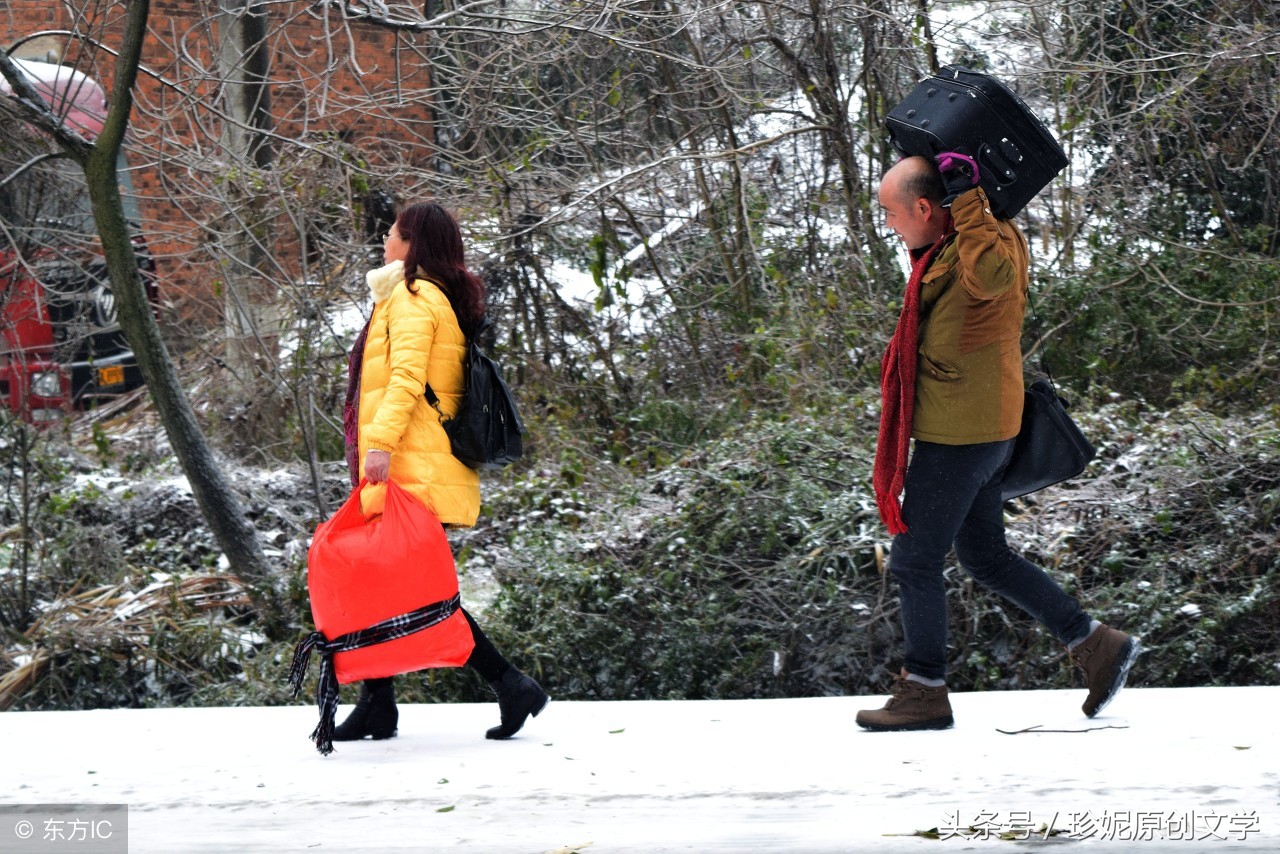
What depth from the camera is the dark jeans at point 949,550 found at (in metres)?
3.53

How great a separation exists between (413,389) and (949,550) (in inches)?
64.0

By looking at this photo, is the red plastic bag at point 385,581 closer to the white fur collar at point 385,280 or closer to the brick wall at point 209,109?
the white fur collar at point 385,280

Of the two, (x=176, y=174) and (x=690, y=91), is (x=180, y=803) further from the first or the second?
(x=690, y=91)

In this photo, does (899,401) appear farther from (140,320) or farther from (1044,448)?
(140,320)

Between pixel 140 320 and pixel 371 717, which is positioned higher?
pixel 140 320

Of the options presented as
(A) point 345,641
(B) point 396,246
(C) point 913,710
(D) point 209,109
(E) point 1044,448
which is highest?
(D) point 209,109

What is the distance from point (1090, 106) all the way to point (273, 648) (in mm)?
5571

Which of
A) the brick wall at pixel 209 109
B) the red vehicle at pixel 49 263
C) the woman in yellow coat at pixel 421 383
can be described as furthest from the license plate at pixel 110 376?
the woman in yellow coat at pixel 421 383

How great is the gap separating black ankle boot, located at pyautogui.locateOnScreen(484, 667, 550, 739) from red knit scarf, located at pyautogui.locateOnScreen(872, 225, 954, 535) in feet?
4.07

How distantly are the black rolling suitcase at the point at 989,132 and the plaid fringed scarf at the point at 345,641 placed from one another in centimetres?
197

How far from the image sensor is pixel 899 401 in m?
3.62

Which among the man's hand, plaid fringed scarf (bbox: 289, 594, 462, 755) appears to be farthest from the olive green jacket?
plaid fringed scarf (bbox: 289, 594, 462, 755)

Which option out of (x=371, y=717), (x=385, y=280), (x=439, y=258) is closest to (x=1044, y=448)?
(x=439, y=258)

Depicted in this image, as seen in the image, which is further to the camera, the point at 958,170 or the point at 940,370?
the point at 940,370
